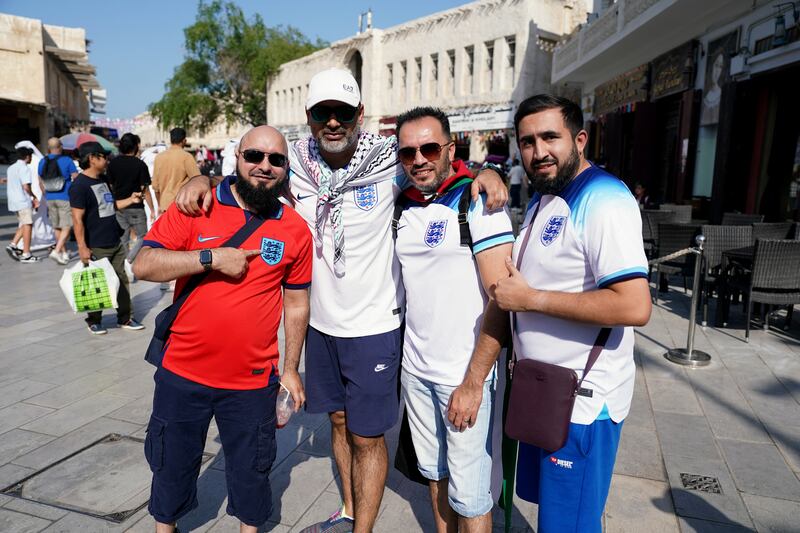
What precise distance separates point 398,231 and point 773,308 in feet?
21.3

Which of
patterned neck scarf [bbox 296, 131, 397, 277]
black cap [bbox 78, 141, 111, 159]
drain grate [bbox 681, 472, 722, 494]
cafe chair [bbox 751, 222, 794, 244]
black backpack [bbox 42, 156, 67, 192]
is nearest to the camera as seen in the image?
patterned neck scarf [bbox 296, 131, 397, 277]

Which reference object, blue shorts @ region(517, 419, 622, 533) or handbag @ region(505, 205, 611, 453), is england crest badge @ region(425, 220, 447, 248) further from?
blue shorts @ region(517, 419, 622, 533)

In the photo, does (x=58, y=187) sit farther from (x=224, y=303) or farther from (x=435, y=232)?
(x=435, y=232)

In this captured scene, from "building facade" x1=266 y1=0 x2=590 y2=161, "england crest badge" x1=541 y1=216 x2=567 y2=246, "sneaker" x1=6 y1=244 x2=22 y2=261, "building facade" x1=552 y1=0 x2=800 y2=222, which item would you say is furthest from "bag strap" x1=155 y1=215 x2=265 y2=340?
"building facade" x1=266 y1=0 x2=590 y2=161

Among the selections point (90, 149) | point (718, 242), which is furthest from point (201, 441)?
point (718, 242)

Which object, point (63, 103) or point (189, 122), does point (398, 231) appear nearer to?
point (63, 103)

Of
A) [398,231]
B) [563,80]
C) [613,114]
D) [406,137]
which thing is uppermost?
[563,80]

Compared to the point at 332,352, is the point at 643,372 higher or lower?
lower

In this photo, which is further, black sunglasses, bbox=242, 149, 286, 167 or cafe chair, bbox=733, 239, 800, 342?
cafe chair, bbox=733, 239, 800, 342

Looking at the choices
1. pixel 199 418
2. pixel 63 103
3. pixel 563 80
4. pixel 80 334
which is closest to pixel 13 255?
pixel 80 334

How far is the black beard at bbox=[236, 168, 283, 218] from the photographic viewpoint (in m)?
2.38

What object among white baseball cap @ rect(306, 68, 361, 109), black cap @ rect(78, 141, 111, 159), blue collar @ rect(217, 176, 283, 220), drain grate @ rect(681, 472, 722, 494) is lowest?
drain grate @ rect(681, 472, 722, 494)

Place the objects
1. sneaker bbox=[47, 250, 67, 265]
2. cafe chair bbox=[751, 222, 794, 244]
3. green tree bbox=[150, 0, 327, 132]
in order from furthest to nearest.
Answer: green tree bbox=[150, 0, 327, 132] → sneaker bbox=[47, 250, 67, 265] → cafe chair bbox=[751, 222, 794, 244]

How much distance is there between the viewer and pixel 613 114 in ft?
56.6
